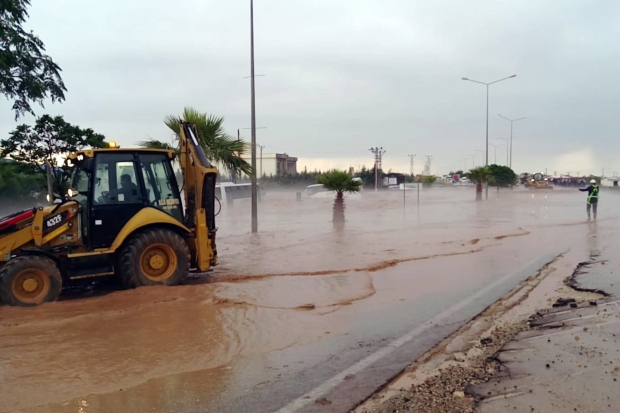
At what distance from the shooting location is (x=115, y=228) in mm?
9430

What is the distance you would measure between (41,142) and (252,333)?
16570 mm

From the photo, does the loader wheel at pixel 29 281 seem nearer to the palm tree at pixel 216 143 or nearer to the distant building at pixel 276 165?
the palm tree at pixel 216 143

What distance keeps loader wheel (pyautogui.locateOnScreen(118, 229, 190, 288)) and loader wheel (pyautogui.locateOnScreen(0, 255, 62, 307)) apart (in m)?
1.08

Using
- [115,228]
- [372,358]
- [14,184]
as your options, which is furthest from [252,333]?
[14,184]

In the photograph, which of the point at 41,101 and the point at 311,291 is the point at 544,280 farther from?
the point at 41,101

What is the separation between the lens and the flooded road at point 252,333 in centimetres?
530

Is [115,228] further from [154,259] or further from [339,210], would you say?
[339,210]

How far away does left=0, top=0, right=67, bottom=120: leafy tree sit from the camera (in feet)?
54.4

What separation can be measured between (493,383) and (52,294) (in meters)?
6.59


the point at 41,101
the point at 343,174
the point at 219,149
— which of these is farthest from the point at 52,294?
the point at 343,174

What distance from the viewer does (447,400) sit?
4902 millimetres

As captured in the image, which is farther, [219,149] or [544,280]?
[219,149]

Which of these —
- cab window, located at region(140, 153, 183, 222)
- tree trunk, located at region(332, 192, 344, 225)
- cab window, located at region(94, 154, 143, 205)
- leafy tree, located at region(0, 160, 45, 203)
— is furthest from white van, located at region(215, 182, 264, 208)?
cab window, located at region(94, 154, 143, 205)

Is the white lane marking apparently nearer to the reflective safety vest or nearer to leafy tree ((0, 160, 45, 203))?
the reflective safety vest
